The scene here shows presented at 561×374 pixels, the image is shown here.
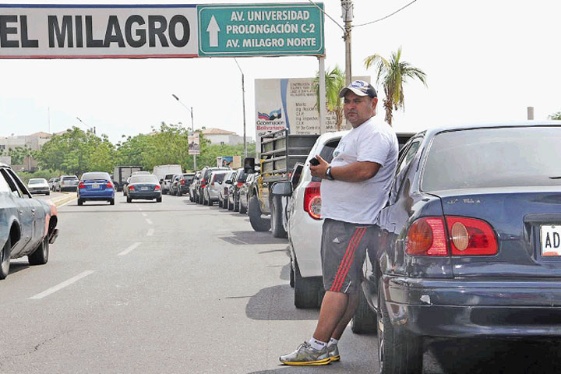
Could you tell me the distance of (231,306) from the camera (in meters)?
9.68

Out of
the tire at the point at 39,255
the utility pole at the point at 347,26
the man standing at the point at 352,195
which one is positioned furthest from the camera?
the utility pole at the point at 347,26

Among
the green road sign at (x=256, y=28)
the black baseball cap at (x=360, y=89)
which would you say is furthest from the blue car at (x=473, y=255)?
the green road sign at (x=256, y=28)

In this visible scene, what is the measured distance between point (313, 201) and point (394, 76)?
923 inches

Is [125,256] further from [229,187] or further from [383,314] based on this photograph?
[229,187]

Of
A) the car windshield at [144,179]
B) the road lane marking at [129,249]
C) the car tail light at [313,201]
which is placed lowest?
the road lane marking at [129,249]

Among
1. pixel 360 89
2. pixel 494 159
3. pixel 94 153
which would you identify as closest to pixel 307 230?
pixel 360 89

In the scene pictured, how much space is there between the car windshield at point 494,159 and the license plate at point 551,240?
0.33 meters

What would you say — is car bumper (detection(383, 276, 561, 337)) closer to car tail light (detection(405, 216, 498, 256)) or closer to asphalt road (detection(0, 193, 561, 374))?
car tail light (detection(405, 216, 498, 256))

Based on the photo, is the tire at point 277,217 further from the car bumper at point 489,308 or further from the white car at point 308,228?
the car bumper at point 489,308

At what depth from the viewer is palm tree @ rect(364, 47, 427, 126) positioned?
31.7 meters

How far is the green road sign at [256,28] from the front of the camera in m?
29.1

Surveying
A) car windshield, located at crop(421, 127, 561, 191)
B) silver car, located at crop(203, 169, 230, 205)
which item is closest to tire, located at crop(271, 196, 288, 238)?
car windshield, located at crop(421, 127, 561, 191)

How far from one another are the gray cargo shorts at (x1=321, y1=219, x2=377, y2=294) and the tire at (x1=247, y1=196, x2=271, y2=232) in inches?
582

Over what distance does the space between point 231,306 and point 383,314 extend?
439cm
